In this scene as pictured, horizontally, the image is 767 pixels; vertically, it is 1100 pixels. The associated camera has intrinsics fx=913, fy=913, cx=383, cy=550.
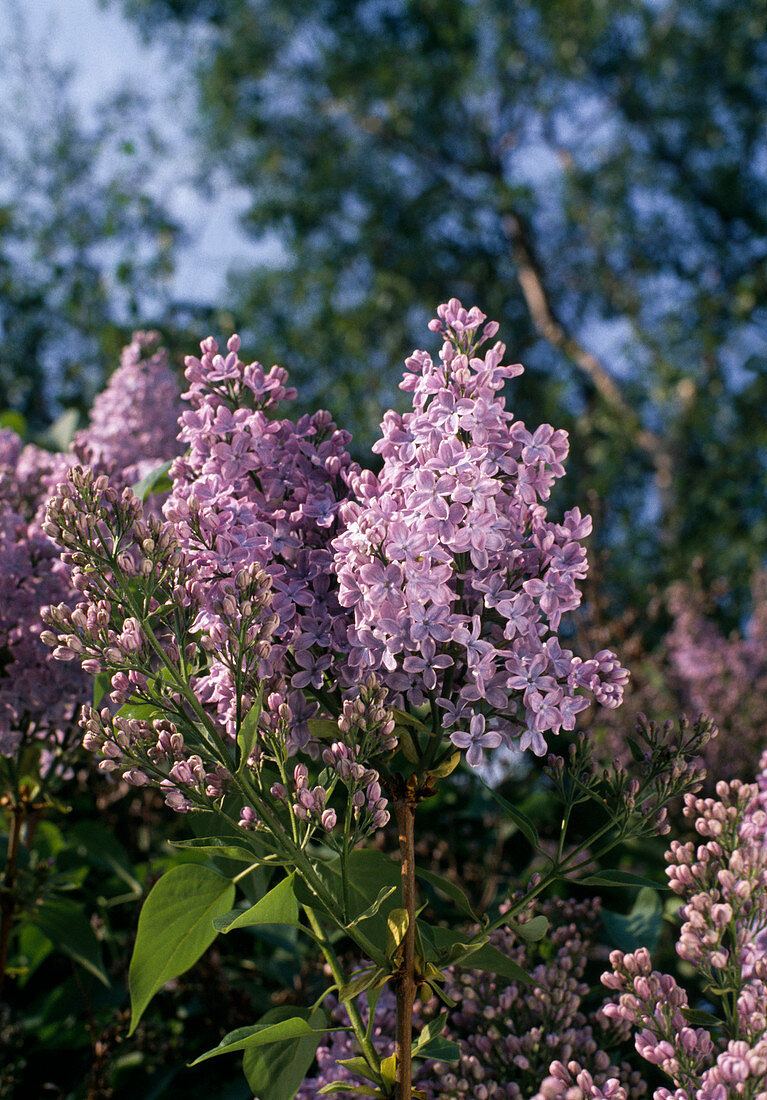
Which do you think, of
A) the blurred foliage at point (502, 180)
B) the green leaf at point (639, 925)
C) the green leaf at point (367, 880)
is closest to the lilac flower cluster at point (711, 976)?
the green leaf at point (367, 880)

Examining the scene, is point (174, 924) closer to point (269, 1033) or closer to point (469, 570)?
point (269, 1033)

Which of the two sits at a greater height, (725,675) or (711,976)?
(725,675)

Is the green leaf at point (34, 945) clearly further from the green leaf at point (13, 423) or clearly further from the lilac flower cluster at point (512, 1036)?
the green leaf at point (13, 423)

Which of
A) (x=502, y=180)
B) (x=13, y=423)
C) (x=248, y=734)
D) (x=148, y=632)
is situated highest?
(x=502, y=180)

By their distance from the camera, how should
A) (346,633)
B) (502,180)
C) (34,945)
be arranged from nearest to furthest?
1. (346,633)
2. (34,945)
3. (502,180)

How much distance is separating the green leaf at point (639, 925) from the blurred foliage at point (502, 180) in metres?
8.92

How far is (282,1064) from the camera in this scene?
3.00 feet

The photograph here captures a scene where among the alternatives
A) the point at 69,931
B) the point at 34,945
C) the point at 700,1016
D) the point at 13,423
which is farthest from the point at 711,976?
the point at 13,423

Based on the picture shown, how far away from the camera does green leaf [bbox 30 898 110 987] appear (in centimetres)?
137

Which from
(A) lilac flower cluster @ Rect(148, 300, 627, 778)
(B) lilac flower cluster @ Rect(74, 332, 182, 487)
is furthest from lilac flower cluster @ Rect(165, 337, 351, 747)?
(B) lilac flower cluster @ Rect(74, 332, 182, 487)

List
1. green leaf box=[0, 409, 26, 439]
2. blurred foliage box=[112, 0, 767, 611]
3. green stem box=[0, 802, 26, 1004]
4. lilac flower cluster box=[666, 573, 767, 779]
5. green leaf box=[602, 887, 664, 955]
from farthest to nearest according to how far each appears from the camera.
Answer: blurred foliage box=[112, 0, 767, 611] → lilac flower cluster box=[666, 573, 767, 779] → green leaf box=[0, 409, 26, 439] → green stem box=[0, 802, 26, 1004] → green leaf box=[602, 887, 664, 955]

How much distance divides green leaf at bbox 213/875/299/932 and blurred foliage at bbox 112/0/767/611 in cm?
934

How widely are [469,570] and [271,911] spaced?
38 centimetres

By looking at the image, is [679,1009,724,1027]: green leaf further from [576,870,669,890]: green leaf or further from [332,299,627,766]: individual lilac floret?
[332,299,627,766]: individual lilac floret
